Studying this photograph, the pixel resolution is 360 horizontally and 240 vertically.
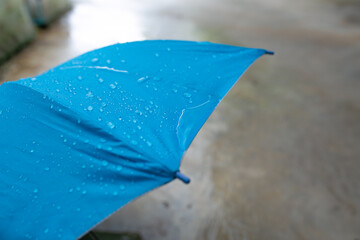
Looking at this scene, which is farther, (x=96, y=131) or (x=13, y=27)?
(x=13, y=27)

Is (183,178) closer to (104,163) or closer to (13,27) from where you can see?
(104,163)

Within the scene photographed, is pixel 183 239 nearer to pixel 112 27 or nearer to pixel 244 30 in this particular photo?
pixel 112 27

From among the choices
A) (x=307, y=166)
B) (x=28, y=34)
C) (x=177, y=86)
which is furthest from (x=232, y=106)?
(x=28, y=34)

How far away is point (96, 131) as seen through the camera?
1407 mm

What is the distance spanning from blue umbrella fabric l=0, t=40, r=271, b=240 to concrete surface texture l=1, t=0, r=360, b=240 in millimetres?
1429

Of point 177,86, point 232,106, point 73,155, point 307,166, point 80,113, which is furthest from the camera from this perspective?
point 232,106

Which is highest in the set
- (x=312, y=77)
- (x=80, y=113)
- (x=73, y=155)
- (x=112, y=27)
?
(x=80, y=113)

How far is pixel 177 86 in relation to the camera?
5.81 feet

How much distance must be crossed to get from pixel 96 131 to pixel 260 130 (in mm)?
2791

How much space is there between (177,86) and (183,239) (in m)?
1.48

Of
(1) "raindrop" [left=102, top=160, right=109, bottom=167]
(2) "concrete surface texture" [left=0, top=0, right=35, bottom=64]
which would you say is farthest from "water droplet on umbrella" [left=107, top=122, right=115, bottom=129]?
(2) "concrete surface texture" [left=0, top=0, right=35, bottom=64]

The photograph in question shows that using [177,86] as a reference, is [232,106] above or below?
below

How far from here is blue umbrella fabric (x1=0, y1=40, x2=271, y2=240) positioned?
1.21 metres

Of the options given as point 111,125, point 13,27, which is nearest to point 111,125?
point 111,125
